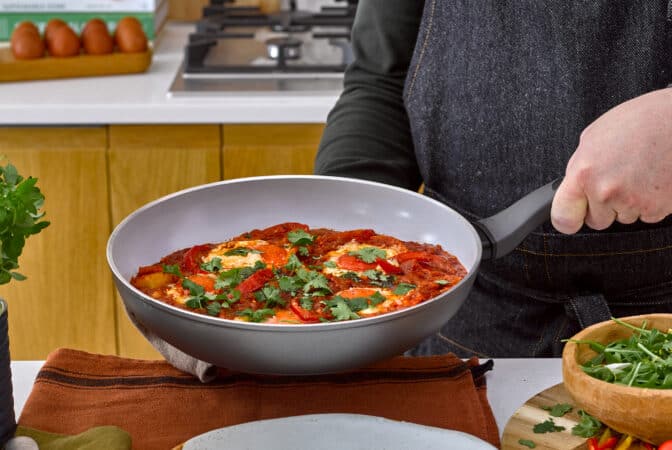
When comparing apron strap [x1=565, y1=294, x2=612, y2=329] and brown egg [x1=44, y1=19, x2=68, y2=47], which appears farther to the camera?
brown egg [x1=44, y1=19, x2=68, y2=47]

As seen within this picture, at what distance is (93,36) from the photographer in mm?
2232

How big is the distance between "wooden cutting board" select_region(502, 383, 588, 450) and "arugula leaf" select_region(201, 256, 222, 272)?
323 millimetres

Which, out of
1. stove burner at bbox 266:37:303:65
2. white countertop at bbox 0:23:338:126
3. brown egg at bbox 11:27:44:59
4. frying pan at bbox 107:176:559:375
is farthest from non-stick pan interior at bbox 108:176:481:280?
brown egg at bbox 11:27:44:59

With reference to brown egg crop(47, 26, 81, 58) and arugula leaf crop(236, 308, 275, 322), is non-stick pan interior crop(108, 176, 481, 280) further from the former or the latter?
brown egg crop(47, 26, 81, 58)

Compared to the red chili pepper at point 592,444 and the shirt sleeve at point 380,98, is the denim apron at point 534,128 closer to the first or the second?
the shirt sleeve at point 380,98

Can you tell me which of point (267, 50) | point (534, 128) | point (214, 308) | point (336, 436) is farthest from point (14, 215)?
point (267, 50)

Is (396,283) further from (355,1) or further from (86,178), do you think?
(355,1)

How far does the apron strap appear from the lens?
1153 millimetres

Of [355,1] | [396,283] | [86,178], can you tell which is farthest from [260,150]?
[396,283]

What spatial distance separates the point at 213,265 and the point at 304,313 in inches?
5.8

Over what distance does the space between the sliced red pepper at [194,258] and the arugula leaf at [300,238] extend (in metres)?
0.09

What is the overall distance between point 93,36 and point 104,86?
156 millimetres

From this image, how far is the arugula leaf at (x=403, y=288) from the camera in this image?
0.92 meters

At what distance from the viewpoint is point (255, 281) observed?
918 mm
